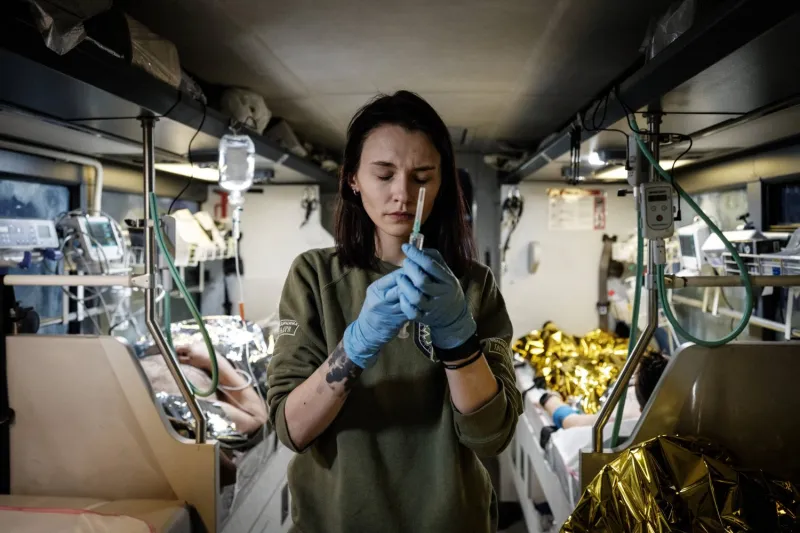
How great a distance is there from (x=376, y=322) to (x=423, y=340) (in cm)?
21

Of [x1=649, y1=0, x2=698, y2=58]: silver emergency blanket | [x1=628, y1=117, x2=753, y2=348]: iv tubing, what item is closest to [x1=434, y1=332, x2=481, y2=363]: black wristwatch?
[x1=628, y1=117, x2=753, y2=348]: iv tubing

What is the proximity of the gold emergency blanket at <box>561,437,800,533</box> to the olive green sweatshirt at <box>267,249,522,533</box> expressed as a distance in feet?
1.51

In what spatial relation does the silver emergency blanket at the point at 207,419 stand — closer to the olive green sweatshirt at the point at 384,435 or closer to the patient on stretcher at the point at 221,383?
the patient on stretcher at the point at 221,383

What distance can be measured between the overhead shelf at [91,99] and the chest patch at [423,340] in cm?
109

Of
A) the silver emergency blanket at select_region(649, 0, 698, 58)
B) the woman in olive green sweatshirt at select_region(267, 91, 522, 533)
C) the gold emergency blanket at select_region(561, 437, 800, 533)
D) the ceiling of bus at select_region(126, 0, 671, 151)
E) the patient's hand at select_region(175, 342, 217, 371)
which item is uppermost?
the ceiling of bus at select_region(126, 0, 671, 151)

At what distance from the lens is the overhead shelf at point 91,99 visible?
4.29 ft

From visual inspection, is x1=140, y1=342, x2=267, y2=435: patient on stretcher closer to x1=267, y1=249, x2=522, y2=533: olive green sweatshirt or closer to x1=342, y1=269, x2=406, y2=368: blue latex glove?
x1=267, y1=249, x2=522, y2=533: olive green sweatshirt

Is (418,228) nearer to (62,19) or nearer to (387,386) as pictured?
(387,386)

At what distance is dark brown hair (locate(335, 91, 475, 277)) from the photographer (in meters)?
1.23

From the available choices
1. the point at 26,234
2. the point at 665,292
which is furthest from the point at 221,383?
the point at 665,292

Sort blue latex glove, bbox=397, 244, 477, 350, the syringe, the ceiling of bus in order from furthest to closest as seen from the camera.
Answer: the ceiling of bus < the syringe < blue latex glove, bbox=397, 244, 477, 350

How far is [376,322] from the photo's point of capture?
103cm

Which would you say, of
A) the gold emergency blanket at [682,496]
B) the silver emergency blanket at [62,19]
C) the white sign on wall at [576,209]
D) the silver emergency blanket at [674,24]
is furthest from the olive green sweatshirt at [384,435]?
the white sign on wall at [576,209]

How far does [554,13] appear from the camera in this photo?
1888mm
